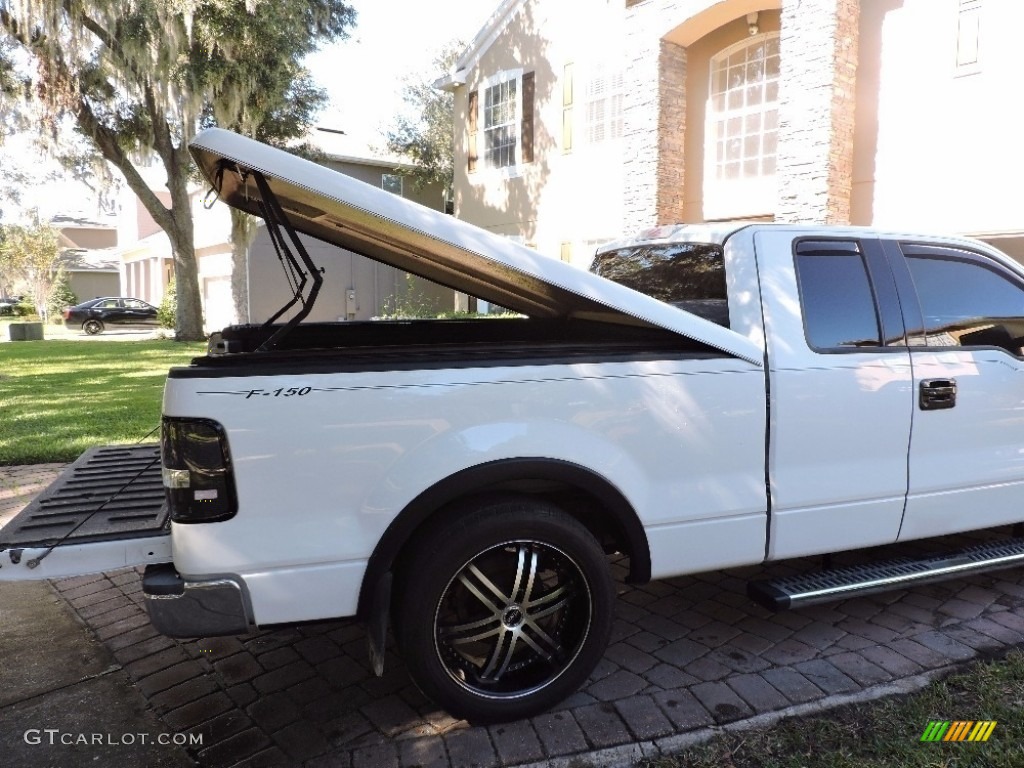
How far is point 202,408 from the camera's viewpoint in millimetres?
2438

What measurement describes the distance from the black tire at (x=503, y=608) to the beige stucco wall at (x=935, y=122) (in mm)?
10644

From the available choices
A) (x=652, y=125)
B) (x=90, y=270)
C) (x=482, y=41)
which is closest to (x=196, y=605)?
(x=652, y=125)

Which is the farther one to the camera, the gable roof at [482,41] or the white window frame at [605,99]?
the gable roof at [482,41]

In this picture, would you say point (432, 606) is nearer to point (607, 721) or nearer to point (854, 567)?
point (607, 721)

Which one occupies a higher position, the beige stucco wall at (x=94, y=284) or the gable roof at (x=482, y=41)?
the gable roof at (x=482, y=41)

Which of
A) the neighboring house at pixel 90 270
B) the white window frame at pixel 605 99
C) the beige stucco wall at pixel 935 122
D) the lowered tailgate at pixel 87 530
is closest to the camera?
the lowered tailgate at pixel 87 530

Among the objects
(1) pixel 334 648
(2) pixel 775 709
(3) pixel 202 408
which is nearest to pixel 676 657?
(2) pixel 775 709

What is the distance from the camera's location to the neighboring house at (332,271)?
24.5 metres

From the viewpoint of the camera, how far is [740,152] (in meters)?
13.9

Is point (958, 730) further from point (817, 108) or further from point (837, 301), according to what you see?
point (817, 108)

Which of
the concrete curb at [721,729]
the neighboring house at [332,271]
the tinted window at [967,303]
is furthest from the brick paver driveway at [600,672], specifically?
the neighboring house at [332,271]

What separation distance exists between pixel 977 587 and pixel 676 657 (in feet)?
6.29

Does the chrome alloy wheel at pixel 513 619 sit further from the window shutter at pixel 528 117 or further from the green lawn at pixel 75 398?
the window shutter at pixel 528 117

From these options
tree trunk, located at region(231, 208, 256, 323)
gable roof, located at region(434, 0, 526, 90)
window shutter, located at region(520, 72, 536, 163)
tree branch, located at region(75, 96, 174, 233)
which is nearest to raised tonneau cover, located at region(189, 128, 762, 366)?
window shutter, located at region(520, 72, 536, 163)
